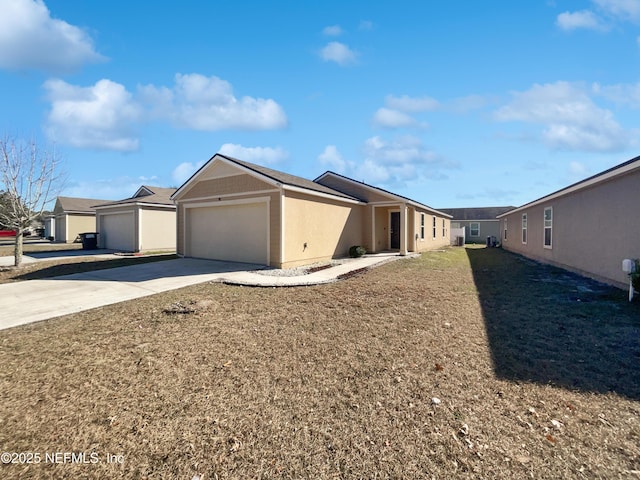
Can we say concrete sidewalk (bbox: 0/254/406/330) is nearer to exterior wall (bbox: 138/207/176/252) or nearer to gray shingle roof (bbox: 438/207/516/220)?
exterior wall (bbox: 138/207/176/252)

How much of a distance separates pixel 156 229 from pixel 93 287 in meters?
11.2

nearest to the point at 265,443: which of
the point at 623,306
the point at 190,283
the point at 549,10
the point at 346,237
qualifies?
the point at 190,283

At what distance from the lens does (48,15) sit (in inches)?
323

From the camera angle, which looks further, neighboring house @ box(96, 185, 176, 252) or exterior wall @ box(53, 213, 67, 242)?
exterior wall @ box(53, 213, 67, 242)

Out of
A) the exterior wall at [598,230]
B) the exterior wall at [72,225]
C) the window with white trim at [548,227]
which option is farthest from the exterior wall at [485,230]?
the exterior wall at [72,225]

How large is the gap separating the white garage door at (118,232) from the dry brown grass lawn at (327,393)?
46.9ft

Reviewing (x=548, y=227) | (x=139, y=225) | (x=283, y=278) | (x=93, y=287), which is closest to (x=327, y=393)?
(x=283, y=278)

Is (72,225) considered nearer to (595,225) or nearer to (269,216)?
(269,216)

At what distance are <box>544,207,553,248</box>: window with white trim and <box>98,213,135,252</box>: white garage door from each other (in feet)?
70.7

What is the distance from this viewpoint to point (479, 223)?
35.7 metres

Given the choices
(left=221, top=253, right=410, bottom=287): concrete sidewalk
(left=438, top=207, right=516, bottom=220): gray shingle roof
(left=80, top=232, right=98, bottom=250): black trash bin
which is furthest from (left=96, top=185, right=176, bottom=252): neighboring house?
(left=438, top=207, right=516, bottom=220): gray shingle roof

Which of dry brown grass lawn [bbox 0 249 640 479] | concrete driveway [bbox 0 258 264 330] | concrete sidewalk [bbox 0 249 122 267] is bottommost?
dry brown grass lawn [bbox 0 249 640 479]

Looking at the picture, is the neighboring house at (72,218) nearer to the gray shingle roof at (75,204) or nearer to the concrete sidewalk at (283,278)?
the gray shingle roof at (75,204)

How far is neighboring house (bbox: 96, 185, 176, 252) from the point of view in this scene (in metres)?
17.5
